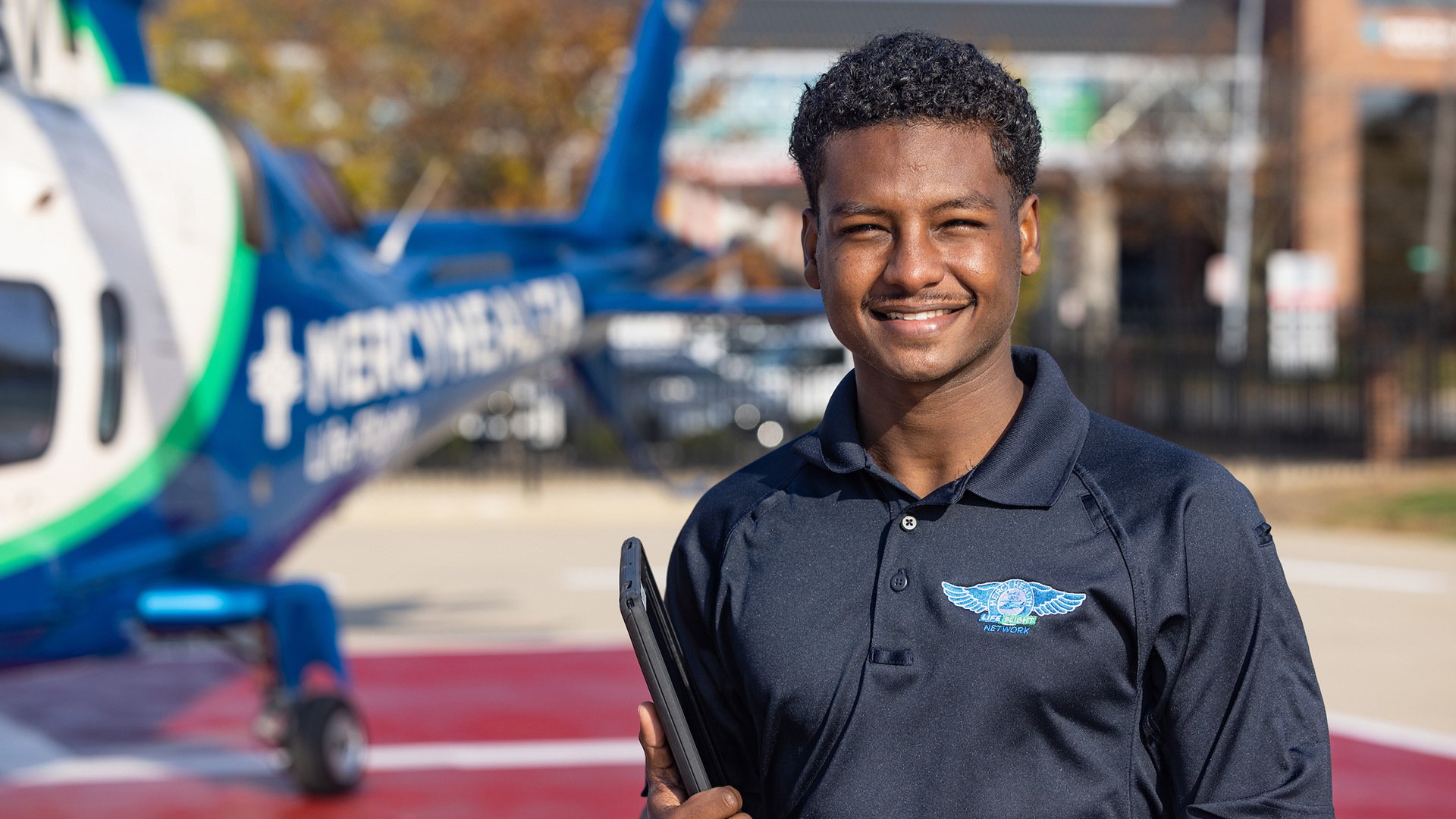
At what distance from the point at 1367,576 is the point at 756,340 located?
385 inches

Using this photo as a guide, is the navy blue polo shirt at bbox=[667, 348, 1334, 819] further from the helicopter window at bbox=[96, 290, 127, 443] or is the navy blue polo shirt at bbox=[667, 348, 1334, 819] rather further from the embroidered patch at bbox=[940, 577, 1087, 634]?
the helicopter window at bbox=[96, 290, 127, 443]

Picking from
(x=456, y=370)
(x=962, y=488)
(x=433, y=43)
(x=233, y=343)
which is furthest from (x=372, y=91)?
(x=962, y=488)

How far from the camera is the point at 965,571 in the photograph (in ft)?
5.66

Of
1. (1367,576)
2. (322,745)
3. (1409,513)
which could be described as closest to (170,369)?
(322,745)

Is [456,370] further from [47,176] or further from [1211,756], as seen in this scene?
[1211,756]

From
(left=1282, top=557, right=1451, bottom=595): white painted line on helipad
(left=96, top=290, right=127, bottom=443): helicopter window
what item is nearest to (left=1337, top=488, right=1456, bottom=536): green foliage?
(left=1282, top=557, right=1451, bottom=595): white painted line on helipad

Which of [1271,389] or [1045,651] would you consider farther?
[1271,389]

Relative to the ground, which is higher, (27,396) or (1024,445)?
(1024,445)

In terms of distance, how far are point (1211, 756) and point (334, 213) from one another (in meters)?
7.04

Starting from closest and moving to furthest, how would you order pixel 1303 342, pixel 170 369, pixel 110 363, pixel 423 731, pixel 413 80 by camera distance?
pixel 110 363 < pixel 170 369 < pixel 423 731 < pixel 1303 342 < pixel 413 80

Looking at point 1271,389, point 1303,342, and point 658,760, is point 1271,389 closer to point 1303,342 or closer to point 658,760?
point 1303,342

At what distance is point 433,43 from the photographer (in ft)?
70.7

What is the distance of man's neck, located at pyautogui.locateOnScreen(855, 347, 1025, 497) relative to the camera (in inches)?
73.1

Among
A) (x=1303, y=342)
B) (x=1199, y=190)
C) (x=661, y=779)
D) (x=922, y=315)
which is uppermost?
(x=1199, y=190)
